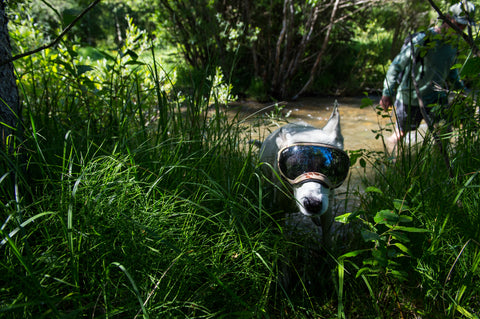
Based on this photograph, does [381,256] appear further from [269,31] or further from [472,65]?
[269,31]

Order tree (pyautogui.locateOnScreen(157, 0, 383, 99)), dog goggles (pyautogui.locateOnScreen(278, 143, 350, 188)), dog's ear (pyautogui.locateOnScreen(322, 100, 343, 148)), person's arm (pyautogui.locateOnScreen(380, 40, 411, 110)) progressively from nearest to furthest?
dog goggles (pyautogui.locateOnScreen(278, 143, 350, 188)), dog's ear (pyautogui.locateOnScreen(322, 100, 343, 148)), person's arm (pyautogui.locateOnScreen(380, 40, 411, 110)), tree (pyautogui.locateOnScreen(157, 0, 383, 99))

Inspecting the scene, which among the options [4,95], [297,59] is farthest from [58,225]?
[297,59]

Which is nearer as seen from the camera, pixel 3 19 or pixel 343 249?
pixel 3 19

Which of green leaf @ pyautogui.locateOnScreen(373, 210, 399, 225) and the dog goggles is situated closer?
green leaf @ pyautogui.locateOnScreen(373, 210, 399, 225)

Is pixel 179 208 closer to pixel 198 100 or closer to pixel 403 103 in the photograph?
pixel 198 100

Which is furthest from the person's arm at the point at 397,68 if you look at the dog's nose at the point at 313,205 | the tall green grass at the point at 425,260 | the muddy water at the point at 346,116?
the dog's nose at the point at 313,205

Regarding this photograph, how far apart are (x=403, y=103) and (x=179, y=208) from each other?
378 cm

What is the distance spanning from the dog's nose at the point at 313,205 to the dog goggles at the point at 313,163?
15 centimetres

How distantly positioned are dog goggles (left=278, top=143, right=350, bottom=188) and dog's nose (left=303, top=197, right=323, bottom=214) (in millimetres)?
152

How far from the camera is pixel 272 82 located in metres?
9.12

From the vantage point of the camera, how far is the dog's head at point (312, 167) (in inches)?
71.7

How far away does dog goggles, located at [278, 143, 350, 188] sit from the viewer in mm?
1939

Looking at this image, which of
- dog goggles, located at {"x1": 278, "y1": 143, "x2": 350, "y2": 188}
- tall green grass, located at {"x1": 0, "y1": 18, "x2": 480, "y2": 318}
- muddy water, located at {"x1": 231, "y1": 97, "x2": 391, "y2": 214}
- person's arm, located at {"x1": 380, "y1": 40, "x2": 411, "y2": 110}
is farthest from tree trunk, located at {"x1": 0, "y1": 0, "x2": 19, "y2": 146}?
person's arm, located at {"x1": 380, "y1": 40, "x2": 411, "y2": 110}

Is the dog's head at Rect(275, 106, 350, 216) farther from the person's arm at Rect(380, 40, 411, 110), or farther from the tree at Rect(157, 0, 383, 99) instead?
the tree at Rect(157, 0, 383, 99)
